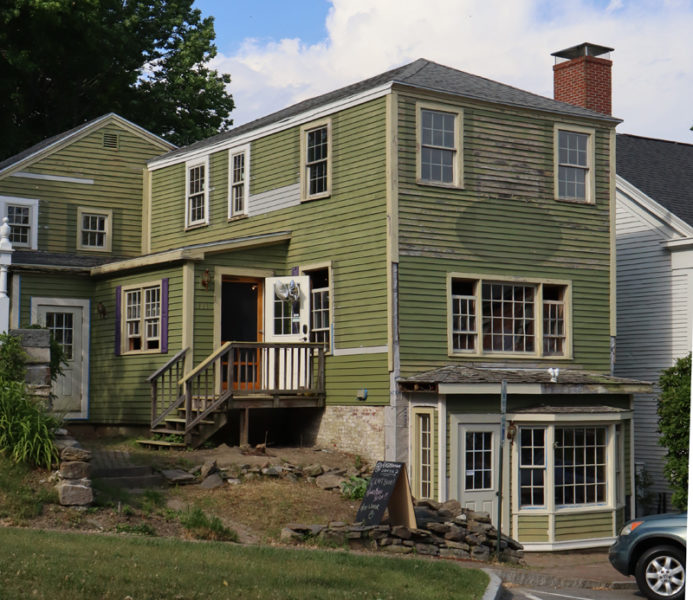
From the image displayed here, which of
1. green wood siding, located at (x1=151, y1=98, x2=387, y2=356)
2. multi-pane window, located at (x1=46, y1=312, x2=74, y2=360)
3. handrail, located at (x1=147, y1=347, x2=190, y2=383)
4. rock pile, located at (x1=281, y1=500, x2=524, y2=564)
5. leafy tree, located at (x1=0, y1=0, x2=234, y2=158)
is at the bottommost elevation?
rock pile, located at (x1=281, y1=500, x2=524, y2=564)

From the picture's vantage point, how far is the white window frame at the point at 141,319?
74.0 feet

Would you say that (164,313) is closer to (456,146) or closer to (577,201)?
(456,146)

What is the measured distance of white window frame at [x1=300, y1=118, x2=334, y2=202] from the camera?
21.5 m

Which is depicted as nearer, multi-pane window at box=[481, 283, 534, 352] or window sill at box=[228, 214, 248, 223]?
multi-pane window at box=[481, 283, 534, 352]

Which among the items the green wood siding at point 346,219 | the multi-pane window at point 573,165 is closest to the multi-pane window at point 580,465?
the green wood siding at point 346,219

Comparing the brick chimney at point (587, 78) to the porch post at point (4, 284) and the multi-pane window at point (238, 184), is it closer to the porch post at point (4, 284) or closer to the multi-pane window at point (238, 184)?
the multi-pane window at point (238, 184)

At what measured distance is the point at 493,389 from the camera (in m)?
19.2

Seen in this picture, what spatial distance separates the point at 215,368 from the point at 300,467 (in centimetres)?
270

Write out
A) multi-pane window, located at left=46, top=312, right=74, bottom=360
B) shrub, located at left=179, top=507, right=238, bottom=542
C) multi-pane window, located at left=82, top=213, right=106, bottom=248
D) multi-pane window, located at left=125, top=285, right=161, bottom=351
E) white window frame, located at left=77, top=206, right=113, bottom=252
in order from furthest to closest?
multi-pane window, located at left=82, top=213, right=106, bottom=248 → white window frame, located at left=77, top=206, right=113, bottom=252 → multi-pane window, located at left=46, top=312, right=74, bottom=360 → multi-pane window, located at left=125, top=285, right=161, bottom=351 → shrub, located at left=179, top=507, right=238, bottom=542

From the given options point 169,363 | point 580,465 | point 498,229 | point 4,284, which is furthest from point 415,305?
point 4,284

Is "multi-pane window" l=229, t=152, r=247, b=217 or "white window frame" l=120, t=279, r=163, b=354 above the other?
"multi-pane window" l=229, t=152, r=247, b=217

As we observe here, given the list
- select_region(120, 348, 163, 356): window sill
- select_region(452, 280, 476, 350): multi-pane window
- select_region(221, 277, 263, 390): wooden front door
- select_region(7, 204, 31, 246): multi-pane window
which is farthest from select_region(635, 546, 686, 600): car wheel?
select_region(7, 204, 31, 246): multi-pane window

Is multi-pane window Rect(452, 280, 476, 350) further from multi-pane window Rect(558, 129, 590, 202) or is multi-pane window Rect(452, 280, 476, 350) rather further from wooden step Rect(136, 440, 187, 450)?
wooden step Rect(136, 440, 187, 450)

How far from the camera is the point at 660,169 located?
29031mm
